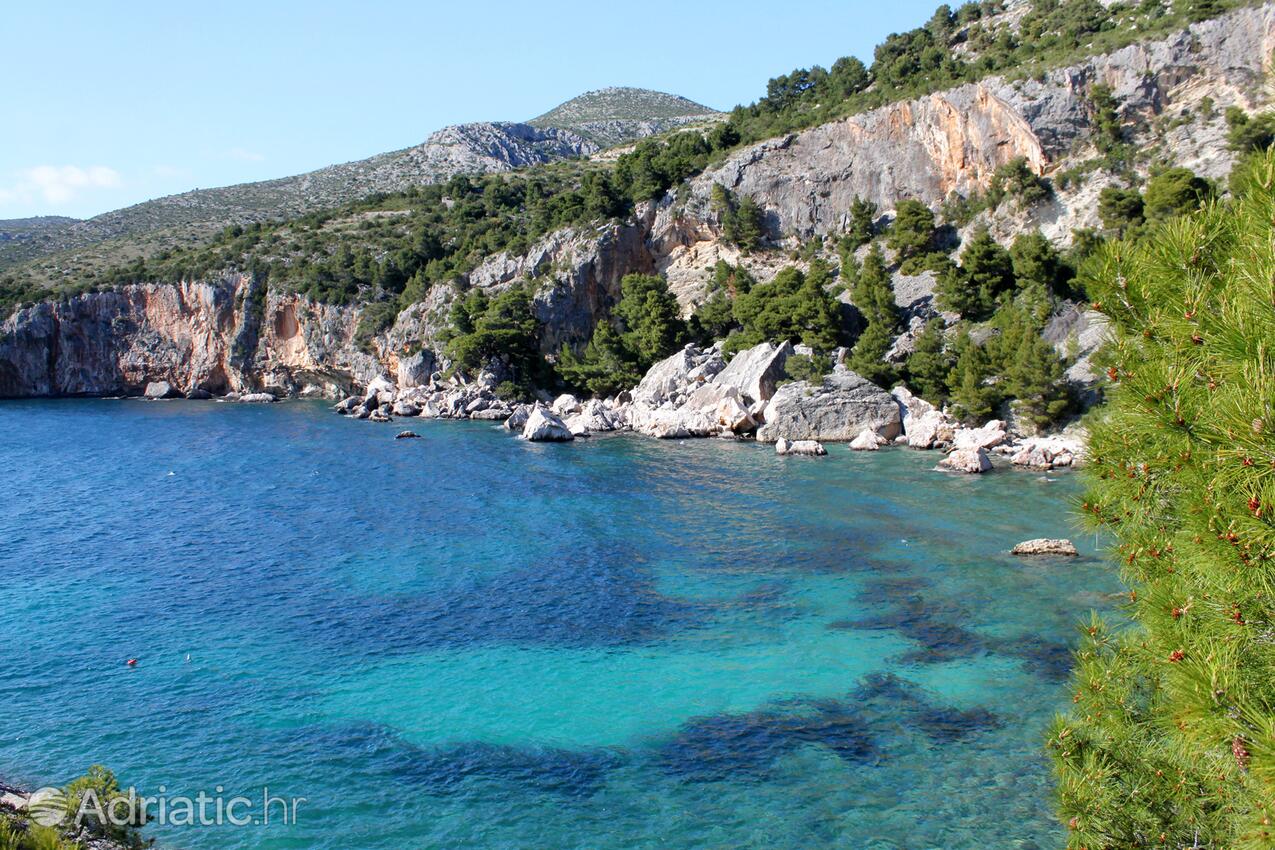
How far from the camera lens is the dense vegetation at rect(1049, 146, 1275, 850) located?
157 inches

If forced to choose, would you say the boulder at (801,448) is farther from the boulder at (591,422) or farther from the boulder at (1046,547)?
the boulder at (1046,547)

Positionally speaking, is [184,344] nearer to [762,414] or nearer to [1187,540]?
[762,414]

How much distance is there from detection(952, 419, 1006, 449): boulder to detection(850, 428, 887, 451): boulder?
11.9 feet

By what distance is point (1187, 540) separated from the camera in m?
4.62

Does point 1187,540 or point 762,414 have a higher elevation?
point 1187,540

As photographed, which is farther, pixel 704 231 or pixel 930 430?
pixel 704 231

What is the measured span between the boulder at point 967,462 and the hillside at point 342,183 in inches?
2919

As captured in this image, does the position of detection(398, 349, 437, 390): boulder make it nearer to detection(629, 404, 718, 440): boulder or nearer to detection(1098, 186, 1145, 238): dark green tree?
detection(629, 404, 718, 440): boulder

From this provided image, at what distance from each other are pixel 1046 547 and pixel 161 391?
6821 centimetres

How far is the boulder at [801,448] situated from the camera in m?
36.7

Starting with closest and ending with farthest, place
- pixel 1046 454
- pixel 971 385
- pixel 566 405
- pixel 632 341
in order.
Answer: pixel 1046 454
pixel 971 385
pixel 566 405
pixel 632 341

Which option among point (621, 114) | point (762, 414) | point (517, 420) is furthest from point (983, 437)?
point (621, 114)

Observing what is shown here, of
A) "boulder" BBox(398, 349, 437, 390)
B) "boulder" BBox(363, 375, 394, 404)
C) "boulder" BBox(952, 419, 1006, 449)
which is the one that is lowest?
"boulder" BBox(952, 419, 1006, 449)

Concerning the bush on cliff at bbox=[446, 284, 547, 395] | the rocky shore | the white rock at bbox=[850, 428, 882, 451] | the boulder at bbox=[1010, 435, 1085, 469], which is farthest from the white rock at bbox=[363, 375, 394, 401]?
the boulder at bbox=[1010, 435, 1085, 469]
